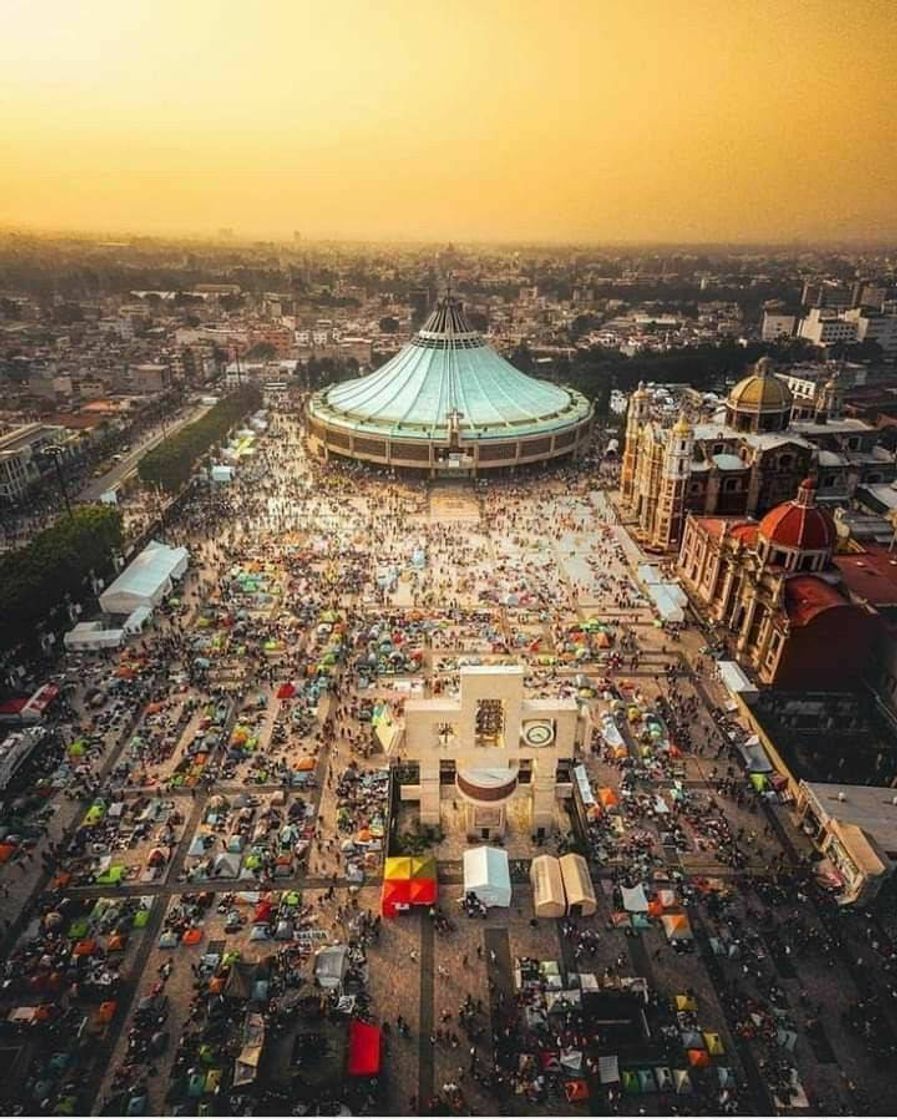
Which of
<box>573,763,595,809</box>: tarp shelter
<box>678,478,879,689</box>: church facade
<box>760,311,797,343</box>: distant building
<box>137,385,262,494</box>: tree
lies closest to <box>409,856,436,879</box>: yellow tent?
<box>573,763,595,809</box>: tarp shelter

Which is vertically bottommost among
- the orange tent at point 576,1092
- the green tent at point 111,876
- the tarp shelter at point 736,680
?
the orange tent at point 576,1092

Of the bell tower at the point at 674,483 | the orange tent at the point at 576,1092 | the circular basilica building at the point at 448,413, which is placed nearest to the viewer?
the orange tent at the point at 576,1092

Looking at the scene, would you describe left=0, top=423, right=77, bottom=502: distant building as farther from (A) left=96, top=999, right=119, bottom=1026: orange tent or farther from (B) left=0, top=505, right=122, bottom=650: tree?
(A) left=96, top=999, right=119, bottom=1026: orange tent

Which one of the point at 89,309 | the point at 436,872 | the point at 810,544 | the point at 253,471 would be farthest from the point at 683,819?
the point at 89,309

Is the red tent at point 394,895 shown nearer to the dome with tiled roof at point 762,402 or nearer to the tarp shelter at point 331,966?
the tarp shelter at point 331,966

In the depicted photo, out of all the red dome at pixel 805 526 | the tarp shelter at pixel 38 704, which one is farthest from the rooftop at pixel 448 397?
the tarp shelter at pixel 38 704

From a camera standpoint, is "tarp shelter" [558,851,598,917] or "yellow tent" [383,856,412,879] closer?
"tarp shelter" [558,851,598,917]
